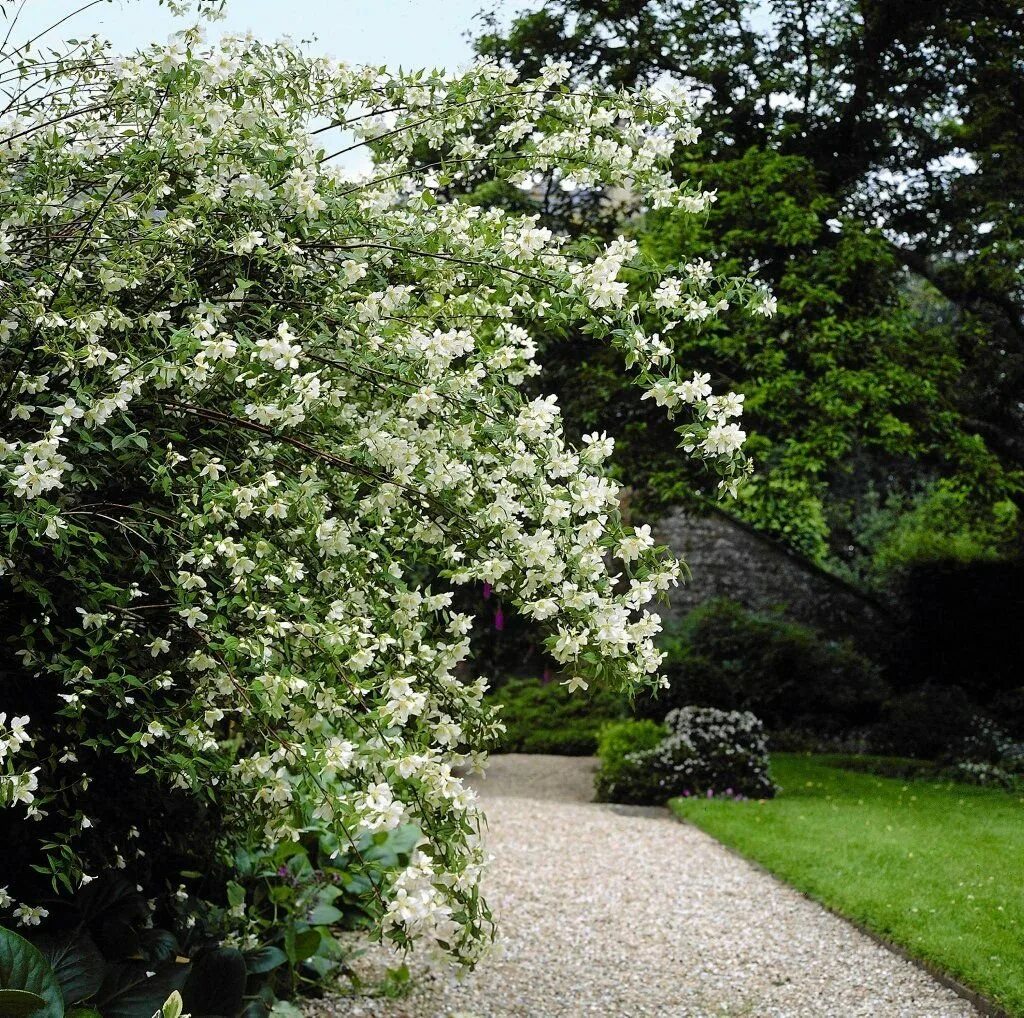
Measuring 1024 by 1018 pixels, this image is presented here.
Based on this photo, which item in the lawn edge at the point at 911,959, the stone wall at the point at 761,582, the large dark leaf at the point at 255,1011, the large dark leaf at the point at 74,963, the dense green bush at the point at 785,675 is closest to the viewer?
the large dark leaf at the point at 74,963

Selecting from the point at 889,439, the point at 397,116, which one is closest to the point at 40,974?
the point at 397,116

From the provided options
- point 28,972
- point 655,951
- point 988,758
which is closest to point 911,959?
point 655,951

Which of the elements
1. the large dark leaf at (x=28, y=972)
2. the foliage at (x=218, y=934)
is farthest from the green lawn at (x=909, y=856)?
the large dark leaf at (x=28, y=972)

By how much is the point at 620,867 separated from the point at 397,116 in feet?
16.7

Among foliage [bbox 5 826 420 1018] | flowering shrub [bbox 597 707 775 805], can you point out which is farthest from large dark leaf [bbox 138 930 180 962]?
flowering shrub [bbox 597 707 775 805]

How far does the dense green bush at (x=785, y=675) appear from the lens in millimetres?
13195

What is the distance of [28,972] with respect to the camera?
2717mm

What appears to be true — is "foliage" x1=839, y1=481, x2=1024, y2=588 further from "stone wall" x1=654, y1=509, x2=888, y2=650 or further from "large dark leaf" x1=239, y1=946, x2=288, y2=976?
"large dark leaf" x1=239, y1=946, x2=288, y2=976

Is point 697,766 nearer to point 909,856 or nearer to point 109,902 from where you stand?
point 909,856

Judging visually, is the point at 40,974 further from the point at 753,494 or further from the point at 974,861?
the point at 753,494

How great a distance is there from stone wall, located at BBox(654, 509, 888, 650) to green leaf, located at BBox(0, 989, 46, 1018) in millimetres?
12220

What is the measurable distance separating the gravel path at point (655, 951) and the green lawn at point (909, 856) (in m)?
0.14

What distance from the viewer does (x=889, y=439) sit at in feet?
30.6

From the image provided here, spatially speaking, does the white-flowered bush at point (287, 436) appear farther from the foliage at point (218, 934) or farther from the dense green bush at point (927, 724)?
the dense green bush at point (927, 724)
